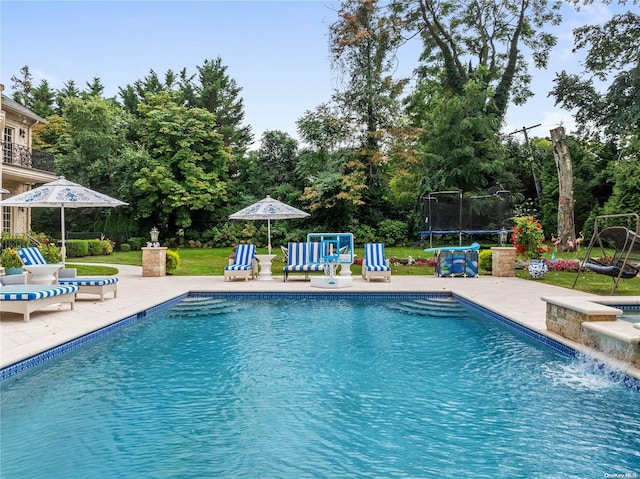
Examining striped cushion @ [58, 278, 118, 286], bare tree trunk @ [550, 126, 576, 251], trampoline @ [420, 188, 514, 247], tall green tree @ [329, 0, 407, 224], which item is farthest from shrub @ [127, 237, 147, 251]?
bare tree trunk @ [550, 126, 576, 251]

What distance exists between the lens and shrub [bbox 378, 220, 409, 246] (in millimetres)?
20578

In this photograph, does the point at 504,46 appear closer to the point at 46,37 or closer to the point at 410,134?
the point at 410,134

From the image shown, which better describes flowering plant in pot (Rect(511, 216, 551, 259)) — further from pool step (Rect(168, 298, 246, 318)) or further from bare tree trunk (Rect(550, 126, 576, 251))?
pool step (Rect(168, 298, 246, 318))

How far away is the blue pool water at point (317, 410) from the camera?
3.03m

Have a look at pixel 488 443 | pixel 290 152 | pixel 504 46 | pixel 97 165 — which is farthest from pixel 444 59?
pixel 488 443

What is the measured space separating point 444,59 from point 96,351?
834 inches

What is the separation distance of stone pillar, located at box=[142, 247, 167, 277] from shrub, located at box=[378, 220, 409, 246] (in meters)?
10.4

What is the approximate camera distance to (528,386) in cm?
445

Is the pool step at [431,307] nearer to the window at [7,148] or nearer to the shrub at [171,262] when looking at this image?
the shrub at [171,262]

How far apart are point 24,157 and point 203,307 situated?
14.2m

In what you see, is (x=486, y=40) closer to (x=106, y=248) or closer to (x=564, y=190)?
(x=564, y=190)

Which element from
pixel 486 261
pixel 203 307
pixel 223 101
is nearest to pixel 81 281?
pixel 203 307

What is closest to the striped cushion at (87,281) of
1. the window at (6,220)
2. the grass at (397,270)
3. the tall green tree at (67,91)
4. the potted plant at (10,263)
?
the potted plant at (10,263)

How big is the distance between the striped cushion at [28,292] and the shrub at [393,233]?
14880mm
